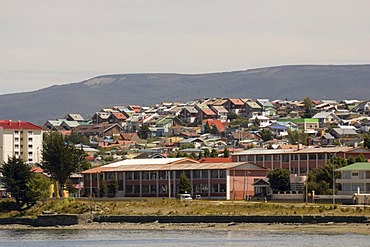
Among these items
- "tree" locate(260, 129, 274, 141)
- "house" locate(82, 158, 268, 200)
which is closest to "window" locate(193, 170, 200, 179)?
"house" locate(82, 158, 268, 200)

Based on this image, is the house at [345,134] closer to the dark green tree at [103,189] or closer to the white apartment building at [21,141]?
the white apartment building at [21,141]

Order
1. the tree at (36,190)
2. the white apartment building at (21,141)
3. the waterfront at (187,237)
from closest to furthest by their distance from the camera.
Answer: the waterfront at (187,237) < the tree at (36,190) < the white apartment building at (21,141)

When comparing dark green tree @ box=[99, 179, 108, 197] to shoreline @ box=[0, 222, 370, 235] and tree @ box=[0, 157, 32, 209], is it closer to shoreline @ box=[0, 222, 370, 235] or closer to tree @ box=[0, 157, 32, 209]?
tree @ box=[0, 157, 32, 209]

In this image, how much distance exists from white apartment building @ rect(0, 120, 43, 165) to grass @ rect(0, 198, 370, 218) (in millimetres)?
64079

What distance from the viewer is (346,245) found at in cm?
6150

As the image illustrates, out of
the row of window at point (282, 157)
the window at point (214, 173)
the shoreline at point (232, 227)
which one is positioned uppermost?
the row of window at point (282, 157)

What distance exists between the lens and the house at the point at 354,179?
95562mm

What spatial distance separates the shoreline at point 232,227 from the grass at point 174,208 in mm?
3176

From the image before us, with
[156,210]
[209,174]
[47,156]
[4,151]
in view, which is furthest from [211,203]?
[4,151]

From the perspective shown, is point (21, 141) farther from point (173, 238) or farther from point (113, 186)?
point (173, 238)

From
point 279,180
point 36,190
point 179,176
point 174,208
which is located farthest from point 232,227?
point 179,176

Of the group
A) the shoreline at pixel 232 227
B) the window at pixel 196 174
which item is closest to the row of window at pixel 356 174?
the window at pixel 196 174

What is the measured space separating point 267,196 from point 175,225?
1993 cm

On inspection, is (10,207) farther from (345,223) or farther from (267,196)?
(345,223)
